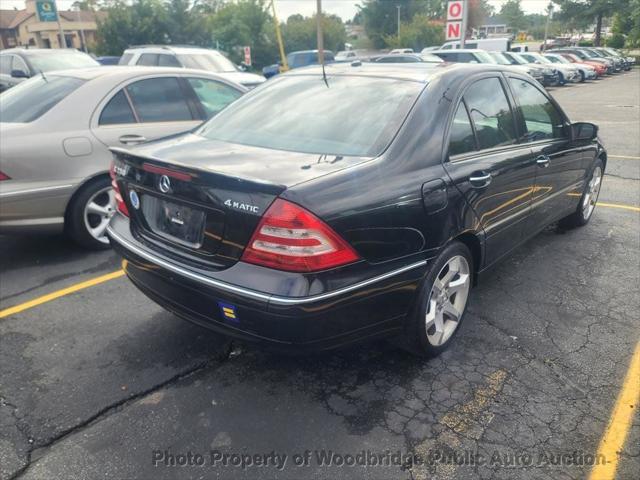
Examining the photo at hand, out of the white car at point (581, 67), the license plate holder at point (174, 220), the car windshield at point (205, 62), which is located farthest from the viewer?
the white car at point (581, 67)

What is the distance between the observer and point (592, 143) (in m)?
4.89

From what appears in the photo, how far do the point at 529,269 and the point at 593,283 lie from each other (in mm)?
485

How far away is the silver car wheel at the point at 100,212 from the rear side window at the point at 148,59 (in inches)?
363

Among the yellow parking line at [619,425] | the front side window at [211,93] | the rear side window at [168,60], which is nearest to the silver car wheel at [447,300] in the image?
the yellow parking line at [619,425]

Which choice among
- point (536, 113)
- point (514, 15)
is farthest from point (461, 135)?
point (514, 15)

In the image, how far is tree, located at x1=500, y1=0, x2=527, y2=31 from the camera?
341ft

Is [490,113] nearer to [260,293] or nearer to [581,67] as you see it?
[260,293]

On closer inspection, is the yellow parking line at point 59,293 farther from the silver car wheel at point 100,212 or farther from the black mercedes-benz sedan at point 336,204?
the black mercedes-benz sedan at point 336,204

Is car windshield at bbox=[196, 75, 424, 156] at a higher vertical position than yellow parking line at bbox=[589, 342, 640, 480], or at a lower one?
higher

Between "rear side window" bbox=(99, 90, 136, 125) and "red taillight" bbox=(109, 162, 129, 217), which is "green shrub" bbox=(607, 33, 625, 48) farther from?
"red taillight" bbox=(109, 162, 129, 217)

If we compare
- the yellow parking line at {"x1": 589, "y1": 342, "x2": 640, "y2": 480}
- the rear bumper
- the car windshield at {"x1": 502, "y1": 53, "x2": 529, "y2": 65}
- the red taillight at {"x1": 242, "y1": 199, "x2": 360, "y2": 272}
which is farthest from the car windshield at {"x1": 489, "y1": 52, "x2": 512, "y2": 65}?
the red taillight at {"x1": 242, "y1": 199, "x2": 360, "y2": 272}

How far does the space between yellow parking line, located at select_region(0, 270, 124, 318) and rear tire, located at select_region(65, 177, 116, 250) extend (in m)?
0.50

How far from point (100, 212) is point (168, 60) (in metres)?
9.22

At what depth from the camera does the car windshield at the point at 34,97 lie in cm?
444
